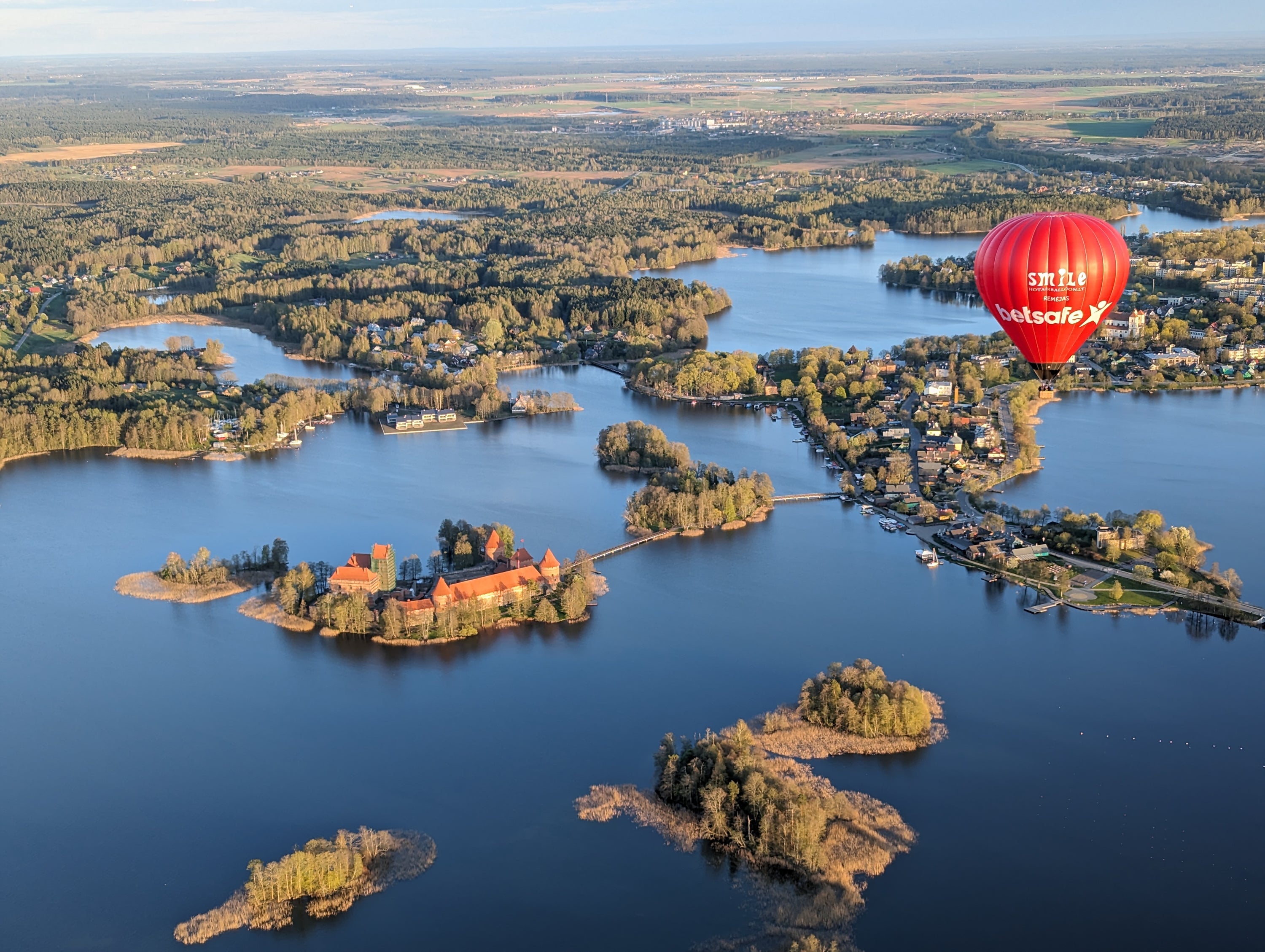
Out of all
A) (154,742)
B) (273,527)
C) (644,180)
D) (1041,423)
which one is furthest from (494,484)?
(644,180)

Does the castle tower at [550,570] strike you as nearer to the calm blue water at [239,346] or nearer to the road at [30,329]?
the calm blue water at [239,346]

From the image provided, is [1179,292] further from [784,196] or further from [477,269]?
[784,196]

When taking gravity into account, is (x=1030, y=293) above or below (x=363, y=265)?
above

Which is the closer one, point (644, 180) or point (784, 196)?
point (784, 196)

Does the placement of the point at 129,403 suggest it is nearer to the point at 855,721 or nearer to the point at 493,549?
the point at 493,549

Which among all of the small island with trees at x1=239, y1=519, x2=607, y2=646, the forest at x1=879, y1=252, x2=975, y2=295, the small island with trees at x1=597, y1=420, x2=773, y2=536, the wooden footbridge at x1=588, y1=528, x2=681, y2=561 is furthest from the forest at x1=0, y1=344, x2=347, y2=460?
the forest at x1=879, y1=252, x2=975, y2=295

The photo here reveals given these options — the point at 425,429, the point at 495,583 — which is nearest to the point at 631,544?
the point at 495,583

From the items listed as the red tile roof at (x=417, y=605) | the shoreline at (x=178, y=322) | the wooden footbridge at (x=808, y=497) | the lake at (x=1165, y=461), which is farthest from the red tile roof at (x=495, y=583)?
the shoreline at (x=178, y=322)
